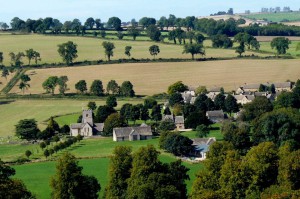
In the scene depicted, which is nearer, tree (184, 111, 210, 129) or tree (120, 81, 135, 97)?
tree (184, 111, 210, 129)

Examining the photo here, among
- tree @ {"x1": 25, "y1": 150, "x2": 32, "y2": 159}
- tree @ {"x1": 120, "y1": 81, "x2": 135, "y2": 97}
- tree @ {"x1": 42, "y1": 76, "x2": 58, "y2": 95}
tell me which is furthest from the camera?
tree @ {"x1": 42, "y1": 76, "x2": 58, "y2": 95}

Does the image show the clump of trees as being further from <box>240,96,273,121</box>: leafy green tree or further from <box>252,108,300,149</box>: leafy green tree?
<box>240,96,273,121</box>: leafy green tree

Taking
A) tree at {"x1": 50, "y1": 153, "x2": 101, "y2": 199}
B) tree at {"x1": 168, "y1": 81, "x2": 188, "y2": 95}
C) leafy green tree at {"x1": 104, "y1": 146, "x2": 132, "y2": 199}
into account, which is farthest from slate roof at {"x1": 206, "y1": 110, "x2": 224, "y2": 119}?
tree at {"x1": 50, "y1": 153, "x2": 101, "y2": 199}

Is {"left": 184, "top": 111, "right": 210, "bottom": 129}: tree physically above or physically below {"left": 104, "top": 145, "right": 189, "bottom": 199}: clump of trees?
below

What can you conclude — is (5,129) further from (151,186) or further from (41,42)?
(41,42)

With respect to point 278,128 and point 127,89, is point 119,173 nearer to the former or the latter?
point 278,128

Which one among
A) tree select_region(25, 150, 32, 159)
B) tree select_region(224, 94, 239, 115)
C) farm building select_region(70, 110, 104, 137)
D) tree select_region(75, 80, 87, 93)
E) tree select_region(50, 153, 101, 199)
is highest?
tree select_region(50, 153, 101, 199)

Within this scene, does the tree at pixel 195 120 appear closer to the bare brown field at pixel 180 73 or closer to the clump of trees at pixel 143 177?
the bare brown field at pixel 180 73

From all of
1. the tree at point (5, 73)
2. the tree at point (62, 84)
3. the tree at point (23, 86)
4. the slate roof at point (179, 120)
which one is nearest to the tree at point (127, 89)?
the tree at point (62, 84)
